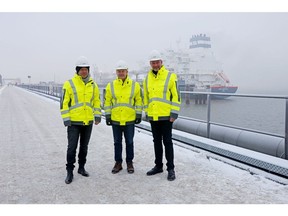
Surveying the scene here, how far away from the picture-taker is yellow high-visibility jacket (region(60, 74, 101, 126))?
3.86 m

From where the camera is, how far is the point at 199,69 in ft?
185

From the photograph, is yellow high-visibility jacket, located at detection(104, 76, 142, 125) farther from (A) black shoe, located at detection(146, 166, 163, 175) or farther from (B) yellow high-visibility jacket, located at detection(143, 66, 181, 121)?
(A) black shoe, located at detection(146, 166, 163, 175)

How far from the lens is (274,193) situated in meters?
3.29

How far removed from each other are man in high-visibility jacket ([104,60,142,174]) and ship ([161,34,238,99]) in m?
44.9

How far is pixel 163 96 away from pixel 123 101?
624 mm

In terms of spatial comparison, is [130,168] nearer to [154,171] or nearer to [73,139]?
[154,171]

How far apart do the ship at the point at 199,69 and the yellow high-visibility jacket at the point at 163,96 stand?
45111 millimetres

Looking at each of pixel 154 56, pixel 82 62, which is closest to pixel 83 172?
pixel 82 62

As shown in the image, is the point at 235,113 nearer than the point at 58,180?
No

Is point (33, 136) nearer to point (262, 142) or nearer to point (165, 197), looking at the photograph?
point (165, 197)

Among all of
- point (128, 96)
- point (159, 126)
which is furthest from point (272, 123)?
point (128, 96)

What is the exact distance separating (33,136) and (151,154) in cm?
342

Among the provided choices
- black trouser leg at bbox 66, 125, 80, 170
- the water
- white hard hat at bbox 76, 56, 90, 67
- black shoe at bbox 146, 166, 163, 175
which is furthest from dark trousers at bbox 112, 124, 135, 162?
the water

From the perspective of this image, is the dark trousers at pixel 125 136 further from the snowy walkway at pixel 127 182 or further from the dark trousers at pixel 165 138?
the dark trousers at pixel 165 138
